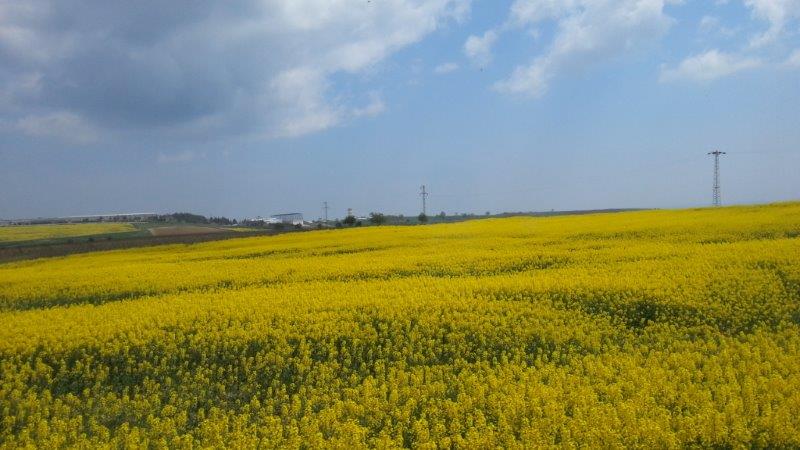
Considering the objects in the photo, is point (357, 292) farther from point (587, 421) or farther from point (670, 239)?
point (670, 239)

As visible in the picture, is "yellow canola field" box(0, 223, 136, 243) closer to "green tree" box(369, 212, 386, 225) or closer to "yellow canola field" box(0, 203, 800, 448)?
"green tree" box(369, 212, 386, 225)

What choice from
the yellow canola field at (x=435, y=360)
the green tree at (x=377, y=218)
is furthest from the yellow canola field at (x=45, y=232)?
the yellow canola field at (x=435, y=360)

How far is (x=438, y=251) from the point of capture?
62.7ft

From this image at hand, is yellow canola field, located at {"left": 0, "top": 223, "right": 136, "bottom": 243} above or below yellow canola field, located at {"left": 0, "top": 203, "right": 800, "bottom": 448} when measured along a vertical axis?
above

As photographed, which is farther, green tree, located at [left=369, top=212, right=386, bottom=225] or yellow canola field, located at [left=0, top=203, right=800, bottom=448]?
green tree, located at [left=369, top=212, right=386, bottom=225]

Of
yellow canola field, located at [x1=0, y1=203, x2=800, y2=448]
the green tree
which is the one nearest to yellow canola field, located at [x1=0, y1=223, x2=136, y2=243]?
the green tree

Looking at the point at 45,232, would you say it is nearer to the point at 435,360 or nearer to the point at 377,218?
the point at 377,218

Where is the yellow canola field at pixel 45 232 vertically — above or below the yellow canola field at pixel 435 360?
above

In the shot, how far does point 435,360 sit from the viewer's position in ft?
26.7

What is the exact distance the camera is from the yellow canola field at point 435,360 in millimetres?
5793

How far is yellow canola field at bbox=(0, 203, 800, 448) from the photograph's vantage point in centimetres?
579

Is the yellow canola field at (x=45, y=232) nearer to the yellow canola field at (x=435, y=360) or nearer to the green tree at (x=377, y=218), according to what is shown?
the green tree at (x=377, y=218)

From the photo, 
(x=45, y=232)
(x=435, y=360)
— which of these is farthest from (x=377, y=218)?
(x=435, y=360)

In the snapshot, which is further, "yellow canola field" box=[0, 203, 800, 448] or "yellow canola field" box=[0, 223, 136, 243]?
"yellow canola field" box=[0, 223, 136, 243]
